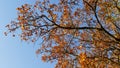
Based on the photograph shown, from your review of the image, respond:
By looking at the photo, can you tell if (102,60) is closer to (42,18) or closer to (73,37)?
(73,37)

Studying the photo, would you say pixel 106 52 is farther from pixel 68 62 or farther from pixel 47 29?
pixel 47 29

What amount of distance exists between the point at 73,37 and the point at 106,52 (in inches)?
104

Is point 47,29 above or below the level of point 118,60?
above

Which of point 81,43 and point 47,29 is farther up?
point 47,29

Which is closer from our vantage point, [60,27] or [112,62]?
[60,27]

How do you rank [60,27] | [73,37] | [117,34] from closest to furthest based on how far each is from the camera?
1. [60,27]
2. [73,37]
3. [117,34]

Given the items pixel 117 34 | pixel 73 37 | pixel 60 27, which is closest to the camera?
pixel 60 27

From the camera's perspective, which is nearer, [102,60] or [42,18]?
[42,18]

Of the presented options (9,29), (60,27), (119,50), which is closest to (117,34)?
(119,50)

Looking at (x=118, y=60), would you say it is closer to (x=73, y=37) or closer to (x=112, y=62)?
(x=112, y=62)

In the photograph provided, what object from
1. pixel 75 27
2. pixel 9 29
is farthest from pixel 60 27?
pixel 9 29

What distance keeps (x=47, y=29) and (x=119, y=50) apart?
526 cm

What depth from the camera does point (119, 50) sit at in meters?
20.2

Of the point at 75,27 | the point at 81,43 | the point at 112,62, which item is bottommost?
the point at 112,62
